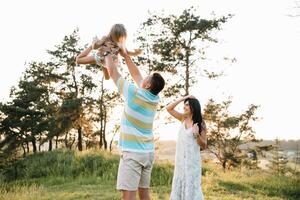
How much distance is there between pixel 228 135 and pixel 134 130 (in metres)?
30.2

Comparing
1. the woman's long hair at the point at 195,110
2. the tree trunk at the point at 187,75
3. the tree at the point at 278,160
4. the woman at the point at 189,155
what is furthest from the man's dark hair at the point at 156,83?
the tree at the point at 278,160

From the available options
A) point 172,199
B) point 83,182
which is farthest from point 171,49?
point 172,199

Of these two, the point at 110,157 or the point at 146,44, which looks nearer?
the point at 110,157

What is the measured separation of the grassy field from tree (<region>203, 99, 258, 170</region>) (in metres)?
15.3

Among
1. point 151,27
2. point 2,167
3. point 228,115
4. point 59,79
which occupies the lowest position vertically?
point 2,167

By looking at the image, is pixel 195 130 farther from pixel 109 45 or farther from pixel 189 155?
pixel 109 45

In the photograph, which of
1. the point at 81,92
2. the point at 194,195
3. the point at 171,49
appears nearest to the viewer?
the point at 194,195

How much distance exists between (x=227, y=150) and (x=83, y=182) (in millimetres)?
22018

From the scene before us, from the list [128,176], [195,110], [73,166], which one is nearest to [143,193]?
[128,176]

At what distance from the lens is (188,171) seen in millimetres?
6086

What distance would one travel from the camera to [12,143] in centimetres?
2803

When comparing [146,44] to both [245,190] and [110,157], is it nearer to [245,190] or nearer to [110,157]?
[110,157]

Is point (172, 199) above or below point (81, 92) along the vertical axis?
below

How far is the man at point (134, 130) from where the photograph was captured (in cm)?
402
